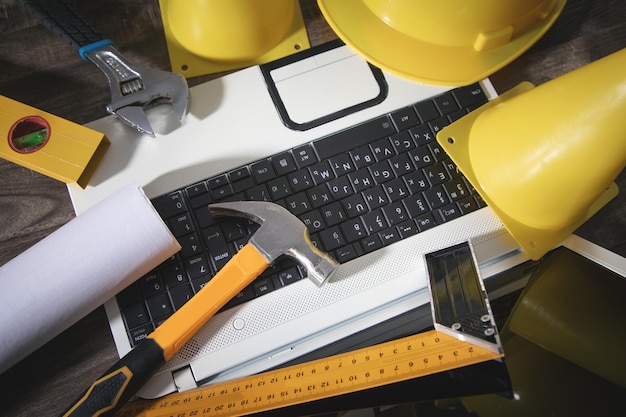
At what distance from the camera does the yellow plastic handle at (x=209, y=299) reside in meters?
0.58

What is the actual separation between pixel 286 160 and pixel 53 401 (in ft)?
1.15

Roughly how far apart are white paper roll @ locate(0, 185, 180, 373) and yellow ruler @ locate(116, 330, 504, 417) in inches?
4.5

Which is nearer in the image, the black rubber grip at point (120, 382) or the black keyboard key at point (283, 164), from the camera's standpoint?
the black rubber grip at point (120, 382)

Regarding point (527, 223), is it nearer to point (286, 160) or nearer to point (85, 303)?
point (286, 160)

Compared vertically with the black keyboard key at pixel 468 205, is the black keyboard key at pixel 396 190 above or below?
Result: above

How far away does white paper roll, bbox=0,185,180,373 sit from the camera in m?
0.56

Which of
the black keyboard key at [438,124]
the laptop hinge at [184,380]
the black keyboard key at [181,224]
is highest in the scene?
the black keyboard key at [438,124]

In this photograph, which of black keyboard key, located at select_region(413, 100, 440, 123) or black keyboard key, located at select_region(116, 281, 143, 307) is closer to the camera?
black keyboard key, located at select_region(116, 281, 143, 307)

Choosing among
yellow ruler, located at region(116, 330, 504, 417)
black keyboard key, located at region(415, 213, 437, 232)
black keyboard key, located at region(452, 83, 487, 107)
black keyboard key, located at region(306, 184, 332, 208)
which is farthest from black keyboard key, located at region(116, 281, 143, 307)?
black keyboard key, located at region(452, 83, 487, 107)

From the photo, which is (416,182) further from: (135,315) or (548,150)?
(135,315)

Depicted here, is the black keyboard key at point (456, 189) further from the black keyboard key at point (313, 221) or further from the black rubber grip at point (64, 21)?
the black rubber grip at point (64, 21)

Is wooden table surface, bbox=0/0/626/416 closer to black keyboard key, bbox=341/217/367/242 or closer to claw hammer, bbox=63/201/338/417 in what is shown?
claw hammer, bbox=63/201/338/417

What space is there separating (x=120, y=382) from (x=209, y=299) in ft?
0.37

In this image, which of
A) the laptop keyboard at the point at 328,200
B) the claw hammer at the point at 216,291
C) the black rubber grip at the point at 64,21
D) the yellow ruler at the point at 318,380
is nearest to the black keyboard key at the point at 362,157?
the laptop keyboard at the point at 328,200
